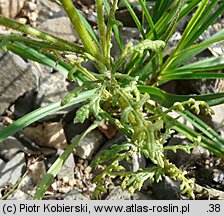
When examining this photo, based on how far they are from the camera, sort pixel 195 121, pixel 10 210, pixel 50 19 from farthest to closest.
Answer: pixel 50 19, pixel 195 121, pixel 10 210

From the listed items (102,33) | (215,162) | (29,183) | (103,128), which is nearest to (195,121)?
(215,162)

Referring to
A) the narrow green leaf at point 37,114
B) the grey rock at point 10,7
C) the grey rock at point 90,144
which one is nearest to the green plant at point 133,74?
the narrow green leaf at point 37,114

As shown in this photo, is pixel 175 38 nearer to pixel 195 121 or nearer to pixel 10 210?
pixel 195 121

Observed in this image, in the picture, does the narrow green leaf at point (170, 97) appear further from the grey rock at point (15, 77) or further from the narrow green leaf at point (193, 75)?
the grey rock at point (15, 77)

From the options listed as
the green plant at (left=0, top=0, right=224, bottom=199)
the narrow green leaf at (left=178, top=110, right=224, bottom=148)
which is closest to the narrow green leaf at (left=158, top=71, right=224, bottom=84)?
the green plant at (left=0, top=0, right=224, bottom=199)

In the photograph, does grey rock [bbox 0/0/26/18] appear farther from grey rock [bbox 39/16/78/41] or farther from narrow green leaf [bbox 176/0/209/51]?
narrow green leaf [bbox 176/0/209/51]

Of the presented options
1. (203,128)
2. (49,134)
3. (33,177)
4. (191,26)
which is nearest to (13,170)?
(33,177)
